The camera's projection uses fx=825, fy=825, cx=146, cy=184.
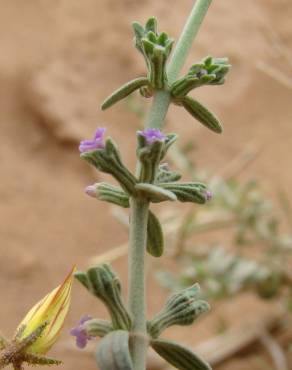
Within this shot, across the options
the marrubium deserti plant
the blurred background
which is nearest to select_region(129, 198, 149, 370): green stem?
the marrubium deserti plant

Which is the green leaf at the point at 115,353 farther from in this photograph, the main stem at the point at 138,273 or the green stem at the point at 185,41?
the green stem at the point at 185,41

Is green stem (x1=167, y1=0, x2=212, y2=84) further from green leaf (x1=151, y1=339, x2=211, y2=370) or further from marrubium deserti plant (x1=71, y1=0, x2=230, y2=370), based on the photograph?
green leaf (x1=151, y1=339, x2=211, y2=370)

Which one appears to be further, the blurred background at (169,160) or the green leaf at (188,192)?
the blurred background at (169,160)

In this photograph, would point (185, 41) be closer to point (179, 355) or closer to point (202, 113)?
point (202, 113)

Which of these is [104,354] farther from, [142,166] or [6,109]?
[6,109]

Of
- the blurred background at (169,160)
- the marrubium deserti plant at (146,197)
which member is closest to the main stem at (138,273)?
the marrubium deserti plant at (146,197)

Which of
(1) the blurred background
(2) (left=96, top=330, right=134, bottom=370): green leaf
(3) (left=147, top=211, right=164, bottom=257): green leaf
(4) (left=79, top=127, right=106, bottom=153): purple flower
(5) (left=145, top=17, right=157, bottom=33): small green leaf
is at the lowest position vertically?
(2) (left=96, top=330, right=134, bottom=370): green leaf

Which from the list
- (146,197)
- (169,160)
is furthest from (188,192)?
(169,160)
